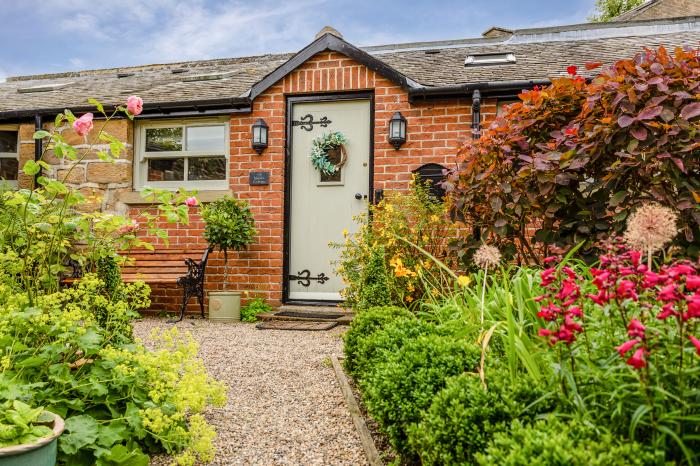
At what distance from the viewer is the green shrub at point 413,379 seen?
195cm

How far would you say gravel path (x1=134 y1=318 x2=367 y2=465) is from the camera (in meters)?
2.34

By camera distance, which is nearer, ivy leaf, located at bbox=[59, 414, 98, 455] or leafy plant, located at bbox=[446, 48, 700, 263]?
A: ivy leaf, located at bbox=[59, 414, 98, 455]

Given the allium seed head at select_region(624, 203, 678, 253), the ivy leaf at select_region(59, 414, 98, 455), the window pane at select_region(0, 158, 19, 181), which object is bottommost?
the ivy leaf at select_region(59, 414, 98, 455)

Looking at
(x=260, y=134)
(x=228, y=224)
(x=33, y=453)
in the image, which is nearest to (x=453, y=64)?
(x=260, y=134)

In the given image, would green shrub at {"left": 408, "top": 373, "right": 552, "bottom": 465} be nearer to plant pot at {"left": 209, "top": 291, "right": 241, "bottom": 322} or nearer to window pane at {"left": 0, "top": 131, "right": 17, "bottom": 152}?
plant pot at {"left": 209, "top": 291, "right": 241, "bottom": 322}

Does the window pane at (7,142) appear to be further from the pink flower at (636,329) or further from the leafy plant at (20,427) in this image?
the pink flower at (636,329)

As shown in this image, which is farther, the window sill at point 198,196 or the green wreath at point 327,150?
the window sill at point 198,196

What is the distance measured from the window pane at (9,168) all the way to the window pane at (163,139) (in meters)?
2.37

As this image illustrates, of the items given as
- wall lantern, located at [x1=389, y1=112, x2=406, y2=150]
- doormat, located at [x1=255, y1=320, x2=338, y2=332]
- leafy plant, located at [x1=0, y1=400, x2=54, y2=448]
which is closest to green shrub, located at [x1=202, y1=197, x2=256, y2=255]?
doormat, located at [x1=255, y1=320, x2=338, y2=332]

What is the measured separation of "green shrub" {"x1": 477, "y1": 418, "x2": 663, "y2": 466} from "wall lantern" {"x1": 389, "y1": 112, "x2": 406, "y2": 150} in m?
4.90

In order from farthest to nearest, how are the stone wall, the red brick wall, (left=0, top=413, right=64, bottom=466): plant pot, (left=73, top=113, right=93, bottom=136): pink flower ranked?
1. the stone wall
2. the red brick wall
3. (left=73, top=113, right=93, bottom=136): pink flower
4. (left=0, top=413, right=64, bottom=466): plant pot

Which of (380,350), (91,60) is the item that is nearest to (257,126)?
(380,350)

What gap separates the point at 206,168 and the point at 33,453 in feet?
18.4

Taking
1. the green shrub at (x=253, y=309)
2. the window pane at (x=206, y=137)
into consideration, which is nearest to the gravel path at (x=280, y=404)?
the green shrub at (x=253, y=309)
